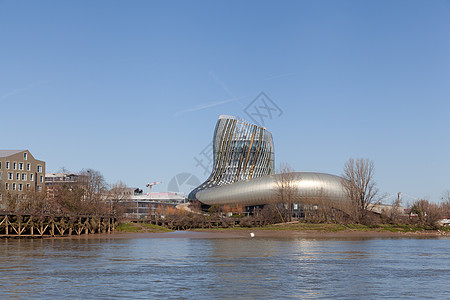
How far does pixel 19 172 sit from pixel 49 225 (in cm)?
6017

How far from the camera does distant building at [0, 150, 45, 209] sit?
126250 millimetres

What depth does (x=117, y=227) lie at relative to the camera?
92.5 meters

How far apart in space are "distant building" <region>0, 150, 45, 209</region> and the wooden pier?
145ft

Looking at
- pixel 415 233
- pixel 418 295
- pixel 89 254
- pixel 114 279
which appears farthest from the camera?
pixel 415 233

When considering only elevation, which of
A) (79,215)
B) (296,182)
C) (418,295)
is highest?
(296,182)

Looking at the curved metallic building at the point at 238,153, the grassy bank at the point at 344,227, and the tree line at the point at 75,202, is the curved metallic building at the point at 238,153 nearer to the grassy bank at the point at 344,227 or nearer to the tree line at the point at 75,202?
the tree line at the point at 75,202

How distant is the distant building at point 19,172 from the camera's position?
12625cm

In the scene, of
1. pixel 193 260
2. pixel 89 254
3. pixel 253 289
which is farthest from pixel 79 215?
pixel 253 289

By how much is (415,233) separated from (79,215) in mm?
59594

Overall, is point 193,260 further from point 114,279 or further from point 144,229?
point 144,229

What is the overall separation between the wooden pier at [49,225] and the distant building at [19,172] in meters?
44.3

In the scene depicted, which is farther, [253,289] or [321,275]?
[321,275]

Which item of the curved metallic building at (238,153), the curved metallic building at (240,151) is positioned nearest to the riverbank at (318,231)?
A: the curved metallic building at (238,153)

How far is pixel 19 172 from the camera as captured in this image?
131000mm
